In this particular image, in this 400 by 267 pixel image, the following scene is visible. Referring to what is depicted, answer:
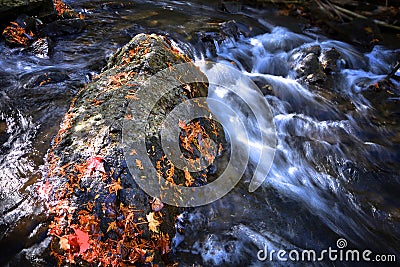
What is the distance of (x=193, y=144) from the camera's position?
164 inches

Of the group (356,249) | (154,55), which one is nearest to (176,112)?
(154,55)

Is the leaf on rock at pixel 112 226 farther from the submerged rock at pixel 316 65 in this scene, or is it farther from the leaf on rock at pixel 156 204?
the submerged rock at pixel 316 65

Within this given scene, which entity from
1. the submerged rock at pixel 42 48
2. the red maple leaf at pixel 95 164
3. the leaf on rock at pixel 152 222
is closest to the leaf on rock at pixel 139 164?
the red maple leaf at pixel 95 164

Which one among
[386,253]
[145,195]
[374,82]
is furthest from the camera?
[374,82]

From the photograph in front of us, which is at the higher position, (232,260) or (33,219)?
(33,219)

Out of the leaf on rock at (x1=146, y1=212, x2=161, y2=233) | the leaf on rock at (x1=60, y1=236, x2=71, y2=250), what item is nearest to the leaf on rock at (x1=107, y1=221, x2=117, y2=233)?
the leaf on rock at (x1=146, y1=212, x2=161, y2=233)

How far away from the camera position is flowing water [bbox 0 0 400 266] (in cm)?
370

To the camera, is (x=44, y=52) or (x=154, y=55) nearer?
(x=154, y=55)

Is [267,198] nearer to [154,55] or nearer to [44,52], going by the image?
[154,55]

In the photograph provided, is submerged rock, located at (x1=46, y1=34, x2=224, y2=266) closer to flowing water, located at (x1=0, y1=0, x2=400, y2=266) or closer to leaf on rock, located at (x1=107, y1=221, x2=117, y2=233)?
leaf on rock, located at (x1=107, y1=221, x2=117, y2=233)

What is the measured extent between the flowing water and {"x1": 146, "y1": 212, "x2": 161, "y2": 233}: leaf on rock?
50 centimetres

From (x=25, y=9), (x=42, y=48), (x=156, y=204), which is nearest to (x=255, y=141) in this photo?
(x=156, y=204)

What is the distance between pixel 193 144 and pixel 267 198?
148 centimetres

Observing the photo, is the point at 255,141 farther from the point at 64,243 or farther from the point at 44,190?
the point at 64,243
